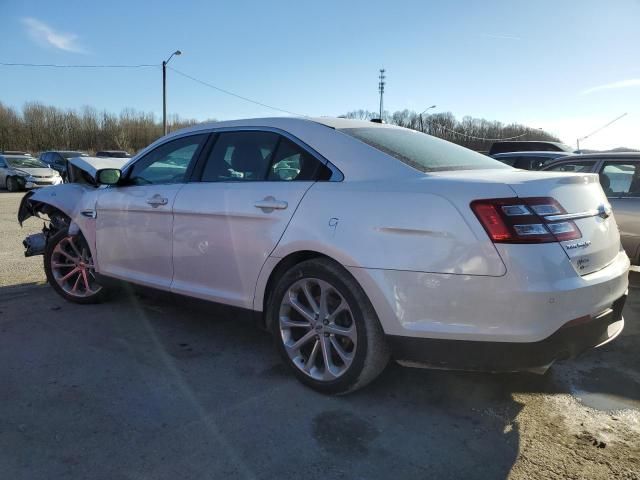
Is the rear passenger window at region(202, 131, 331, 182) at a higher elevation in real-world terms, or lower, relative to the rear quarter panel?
higher

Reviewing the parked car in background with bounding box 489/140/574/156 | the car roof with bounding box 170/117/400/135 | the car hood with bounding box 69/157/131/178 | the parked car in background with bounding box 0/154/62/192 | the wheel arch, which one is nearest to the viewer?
the wheel arch

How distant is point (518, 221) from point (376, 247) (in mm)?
700

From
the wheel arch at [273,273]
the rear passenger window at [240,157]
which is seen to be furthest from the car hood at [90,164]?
the wheel arch at [273,273]

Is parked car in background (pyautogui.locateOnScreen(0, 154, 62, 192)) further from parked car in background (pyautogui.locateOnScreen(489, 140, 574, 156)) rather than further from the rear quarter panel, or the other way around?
the rear quarter panel

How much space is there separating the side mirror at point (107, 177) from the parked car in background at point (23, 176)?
709 inches

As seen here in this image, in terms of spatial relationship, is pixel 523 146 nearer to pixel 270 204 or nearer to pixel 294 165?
pixel 294 165

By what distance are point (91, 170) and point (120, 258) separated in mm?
1326

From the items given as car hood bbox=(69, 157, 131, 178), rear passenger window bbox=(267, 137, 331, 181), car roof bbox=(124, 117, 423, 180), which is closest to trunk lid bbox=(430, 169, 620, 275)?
car roof bbox=(124, 117, 423, 180)

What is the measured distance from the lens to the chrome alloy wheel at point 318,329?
9.86ft

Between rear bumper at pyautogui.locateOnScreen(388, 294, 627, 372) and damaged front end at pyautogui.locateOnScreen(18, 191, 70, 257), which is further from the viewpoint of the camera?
damaged front end at pyautogui.locateOnScreen(18, 191, 70, 257)

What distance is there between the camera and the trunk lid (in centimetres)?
257

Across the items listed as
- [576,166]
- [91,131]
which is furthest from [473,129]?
[576,166]

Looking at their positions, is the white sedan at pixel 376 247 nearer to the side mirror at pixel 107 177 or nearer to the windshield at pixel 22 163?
the side mirror at pixel 107 177

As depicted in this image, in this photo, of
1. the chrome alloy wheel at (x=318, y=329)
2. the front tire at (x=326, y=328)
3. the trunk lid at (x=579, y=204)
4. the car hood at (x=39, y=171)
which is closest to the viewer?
the trunk lid at (x=579, y=204)
